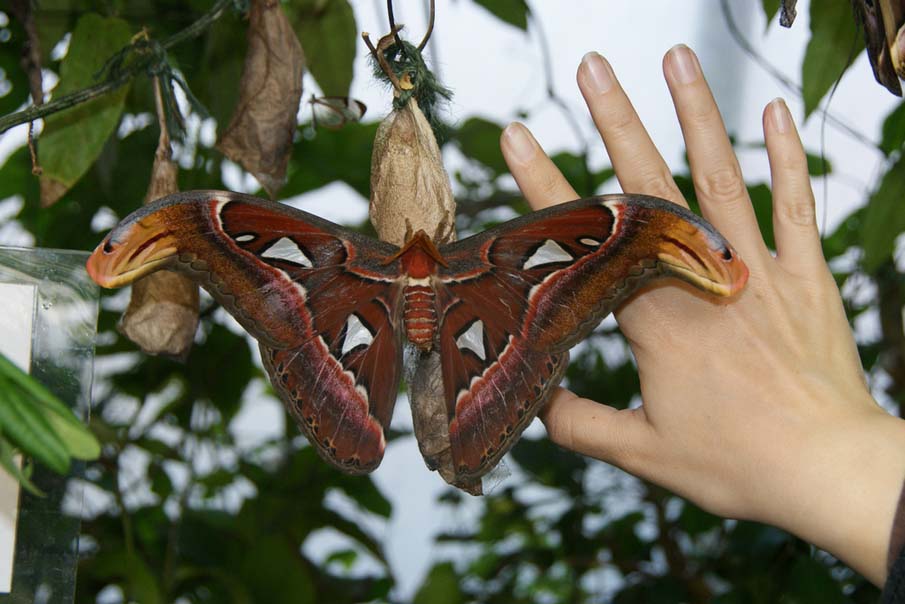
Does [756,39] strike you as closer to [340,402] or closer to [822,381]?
[822,381]

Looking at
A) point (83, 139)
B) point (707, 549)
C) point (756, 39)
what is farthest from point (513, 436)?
point (756, 39)

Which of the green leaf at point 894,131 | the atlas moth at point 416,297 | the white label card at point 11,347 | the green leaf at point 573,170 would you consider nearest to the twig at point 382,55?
the atlas moth at point 416,297

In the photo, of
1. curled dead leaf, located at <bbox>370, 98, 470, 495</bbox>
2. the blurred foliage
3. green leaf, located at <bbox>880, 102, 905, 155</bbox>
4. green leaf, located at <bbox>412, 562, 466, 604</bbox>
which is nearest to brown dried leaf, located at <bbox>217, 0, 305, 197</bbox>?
the blurred foliage

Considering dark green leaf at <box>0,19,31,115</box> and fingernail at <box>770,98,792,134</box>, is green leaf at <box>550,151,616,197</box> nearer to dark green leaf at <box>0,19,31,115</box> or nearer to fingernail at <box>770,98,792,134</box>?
fingernail at <box>770,98,792,134</box>

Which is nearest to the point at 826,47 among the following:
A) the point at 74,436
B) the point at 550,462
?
the point at 74,436

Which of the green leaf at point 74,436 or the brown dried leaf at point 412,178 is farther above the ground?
the brown dried leaf at point 412,178

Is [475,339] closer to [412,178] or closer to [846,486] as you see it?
[412,178]

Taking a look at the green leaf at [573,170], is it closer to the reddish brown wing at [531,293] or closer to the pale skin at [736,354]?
the pale skin at [736,354]
